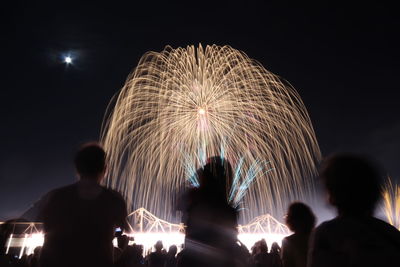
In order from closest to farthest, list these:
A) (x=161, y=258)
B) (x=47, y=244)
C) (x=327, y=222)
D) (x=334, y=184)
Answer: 1. (x=327, y=222)
2. (x=334, y=184)
3. (x=47, y=244)
4. (x=161, y=258)

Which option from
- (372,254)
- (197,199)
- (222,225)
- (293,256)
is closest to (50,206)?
(197,199)

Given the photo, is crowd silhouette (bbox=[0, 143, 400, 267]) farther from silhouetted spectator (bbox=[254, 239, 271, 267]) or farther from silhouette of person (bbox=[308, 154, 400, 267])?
silhouetted spectator (bbox=[254, 239, 271, 267])

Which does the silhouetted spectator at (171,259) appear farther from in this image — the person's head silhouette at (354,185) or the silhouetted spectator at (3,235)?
the person's head silhouette at (354,185)

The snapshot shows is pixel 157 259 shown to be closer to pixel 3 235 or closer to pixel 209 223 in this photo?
pixel 3 235

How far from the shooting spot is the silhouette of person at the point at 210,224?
3039 millimetres

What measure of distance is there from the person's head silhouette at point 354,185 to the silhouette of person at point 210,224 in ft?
3.80

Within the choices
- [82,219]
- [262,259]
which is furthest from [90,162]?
[262,259]

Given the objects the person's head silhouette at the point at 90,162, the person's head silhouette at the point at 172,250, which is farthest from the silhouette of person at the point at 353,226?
the person's head silhouette at the point at 172,250

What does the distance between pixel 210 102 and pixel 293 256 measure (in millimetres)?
16909

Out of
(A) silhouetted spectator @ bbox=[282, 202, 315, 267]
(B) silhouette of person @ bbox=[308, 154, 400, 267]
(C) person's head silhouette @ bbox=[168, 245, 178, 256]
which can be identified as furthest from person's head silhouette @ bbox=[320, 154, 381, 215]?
(C) person's head silhouette @ bbox=[168, 245, 178, 256]

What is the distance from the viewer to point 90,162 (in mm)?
3557

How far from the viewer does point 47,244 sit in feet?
10.4

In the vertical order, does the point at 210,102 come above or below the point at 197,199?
above

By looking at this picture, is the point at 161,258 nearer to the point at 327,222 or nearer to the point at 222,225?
the point at 222,225
